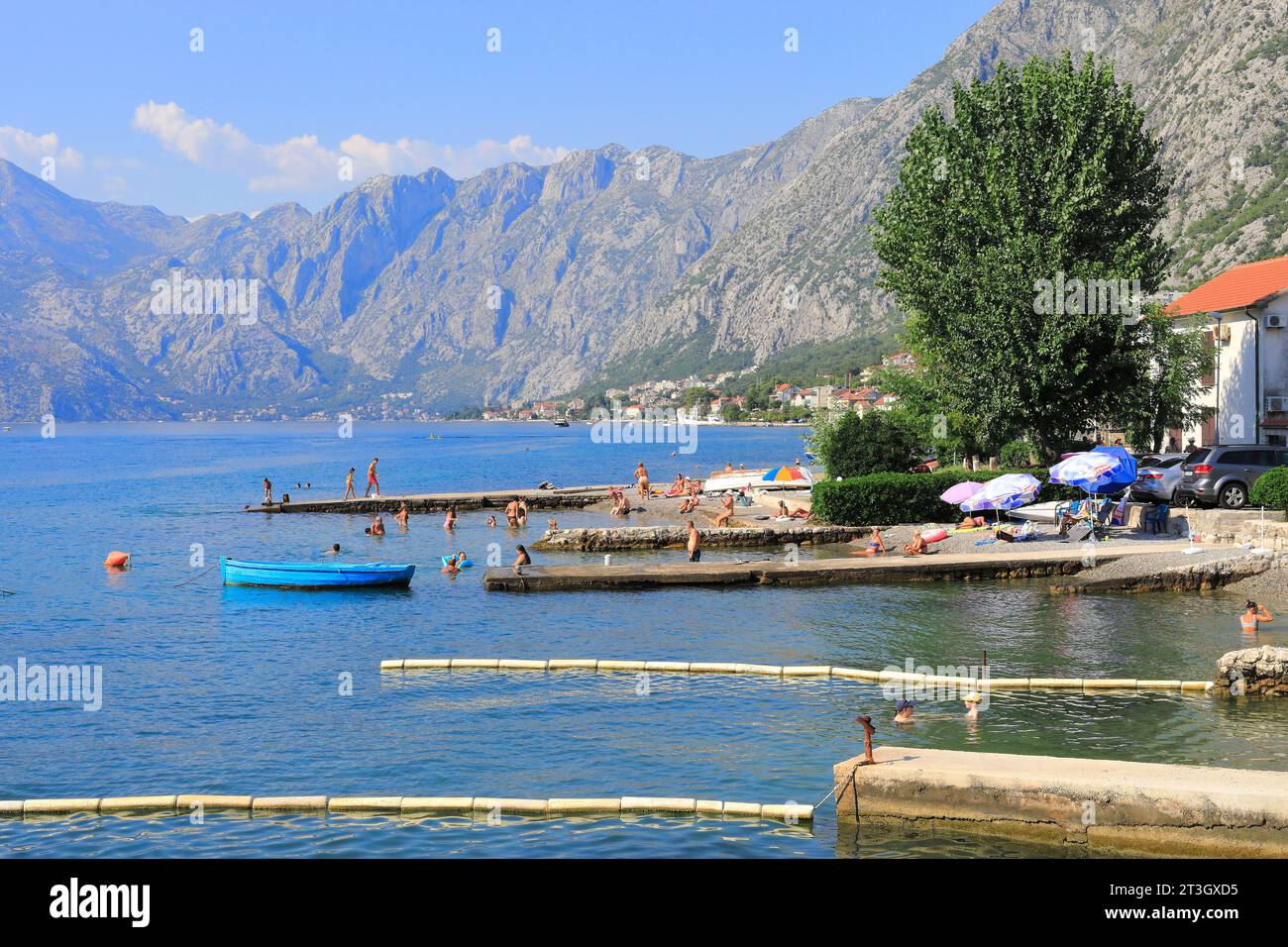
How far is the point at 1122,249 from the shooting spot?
48.4 meters

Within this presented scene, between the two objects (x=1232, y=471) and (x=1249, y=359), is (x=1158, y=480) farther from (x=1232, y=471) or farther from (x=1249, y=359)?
(x=1249, y=359)

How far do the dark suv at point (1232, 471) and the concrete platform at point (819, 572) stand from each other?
392 cm

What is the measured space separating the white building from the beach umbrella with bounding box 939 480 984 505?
22.1m

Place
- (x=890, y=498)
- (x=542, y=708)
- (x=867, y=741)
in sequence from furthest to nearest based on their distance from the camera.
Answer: (x=890, y=498) < (x=542, y=708) < (x=867, y=741)

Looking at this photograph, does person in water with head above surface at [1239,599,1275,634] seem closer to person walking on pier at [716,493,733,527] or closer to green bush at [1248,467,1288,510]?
green bush at [1248,467,1288,510]

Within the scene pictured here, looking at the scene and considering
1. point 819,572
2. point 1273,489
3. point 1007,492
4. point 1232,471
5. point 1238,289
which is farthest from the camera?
point 1238,289

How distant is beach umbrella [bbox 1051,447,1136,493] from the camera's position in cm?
4016

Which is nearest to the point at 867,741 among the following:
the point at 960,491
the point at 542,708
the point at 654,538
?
the point at 542,708

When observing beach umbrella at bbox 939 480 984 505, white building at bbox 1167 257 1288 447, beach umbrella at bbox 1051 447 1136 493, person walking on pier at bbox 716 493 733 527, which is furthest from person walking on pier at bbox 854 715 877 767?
white building at bbox 1167 257 1288 447

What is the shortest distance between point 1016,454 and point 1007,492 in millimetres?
16712

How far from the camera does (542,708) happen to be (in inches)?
963
